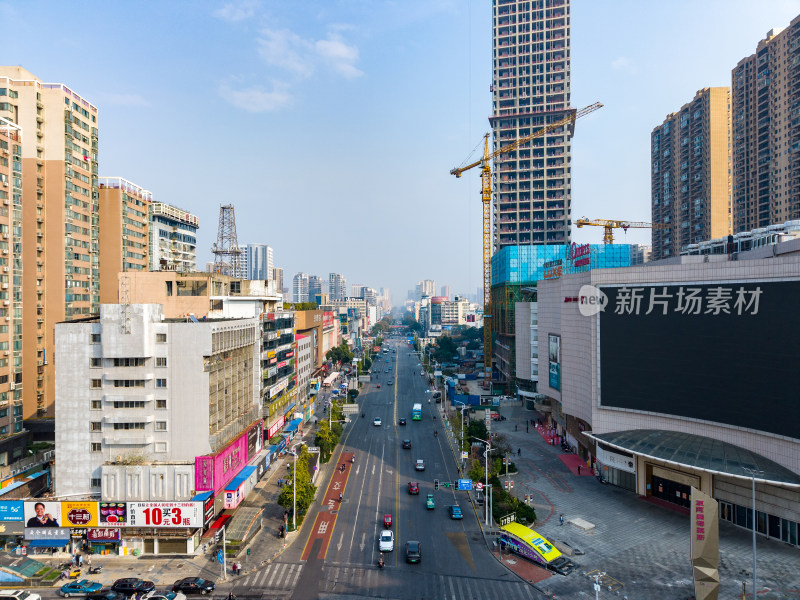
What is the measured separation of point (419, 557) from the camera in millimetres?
39844

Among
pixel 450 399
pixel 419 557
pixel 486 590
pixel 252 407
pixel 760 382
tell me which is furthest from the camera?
pixel 450 399

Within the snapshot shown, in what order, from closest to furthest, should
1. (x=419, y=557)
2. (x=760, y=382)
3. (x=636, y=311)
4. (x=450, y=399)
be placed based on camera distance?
1. (x=419, y=557)
2. (x=760, y=382)
3. (x=636, y=311)
4. (x=450, y=399)

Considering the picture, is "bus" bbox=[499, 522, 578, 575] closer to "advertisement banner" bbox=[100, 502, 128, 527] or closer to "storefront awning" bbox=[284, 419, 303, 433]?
"advertisement banner" bbox=[100, 502, 128, 527]

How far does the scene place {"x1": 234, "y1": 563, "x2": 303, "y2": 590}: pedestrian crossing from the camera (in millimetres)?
36312

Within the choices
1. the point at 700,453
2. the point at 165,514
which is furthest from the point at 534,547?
the point at 165,514

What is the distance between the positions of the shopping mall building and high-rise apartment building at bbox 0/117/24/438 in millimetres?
76156

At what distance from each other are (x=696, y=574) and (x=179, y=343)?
45047 mm

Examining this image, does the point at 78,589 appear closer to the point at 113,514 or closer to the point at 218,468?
the point at 113,514

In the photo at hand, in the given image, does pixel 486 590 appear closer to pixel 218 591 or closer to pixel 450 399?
pixel 218 591

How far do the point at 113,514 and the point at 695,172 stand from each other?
177 metres

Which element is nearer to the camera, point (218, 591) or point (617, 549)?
point (218, 591)

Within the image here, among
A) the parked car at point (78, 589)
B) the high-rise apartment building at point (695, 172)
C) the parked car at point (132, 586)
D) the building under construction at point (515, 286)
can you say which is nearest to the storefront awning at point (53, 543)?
the parked car at point (78, 589)

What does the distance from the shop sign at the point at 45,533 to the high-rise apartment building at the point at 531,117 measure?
125 m

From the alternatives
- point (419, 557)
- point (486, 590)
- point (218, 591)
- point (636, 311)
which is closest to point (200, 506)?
point (218, 591)
